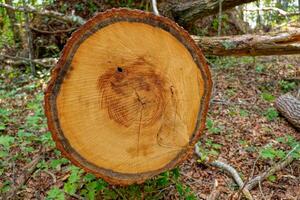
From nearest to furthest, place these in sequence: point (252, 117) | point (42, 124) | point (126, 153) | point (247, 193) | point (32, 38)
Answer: point (126, 153), point (247, 193), point (42, 124), point (252, 117), point (32, 38)

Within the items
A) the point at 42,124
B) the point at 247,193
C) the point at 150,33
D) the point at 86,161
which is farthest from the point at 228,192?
the point at 42,124

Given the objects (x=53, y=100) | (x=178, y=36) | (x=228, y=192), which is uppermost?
(x=178, y=36)

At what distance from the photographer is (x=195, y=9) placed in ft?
20.1

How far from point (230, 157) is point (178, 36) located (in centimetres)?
175

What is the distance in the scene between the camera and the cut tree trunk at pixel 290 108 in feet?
13.1

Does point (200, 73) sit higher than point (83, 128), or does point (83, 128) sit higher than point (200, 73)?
point (200, 73)

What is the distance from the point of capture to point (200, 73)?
225 centimetres

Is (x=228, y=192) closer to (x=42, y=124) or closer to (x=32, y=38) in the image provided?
(x=42, y=124)

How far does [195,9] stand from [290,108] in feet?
9.79

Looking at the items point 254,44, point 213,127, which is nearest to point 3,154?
point 213,127

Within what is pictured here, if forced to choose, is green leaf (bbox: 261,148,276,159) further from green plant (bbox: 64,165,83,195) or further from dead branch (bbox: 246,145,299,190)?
green plant (bbox: 64,165,83,195)

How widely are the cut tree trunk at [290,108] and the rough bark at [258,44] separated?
69 cm

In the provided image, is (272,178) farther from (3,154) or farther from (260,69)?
(260,69)

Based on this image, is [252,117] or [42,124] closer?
[42,124]
